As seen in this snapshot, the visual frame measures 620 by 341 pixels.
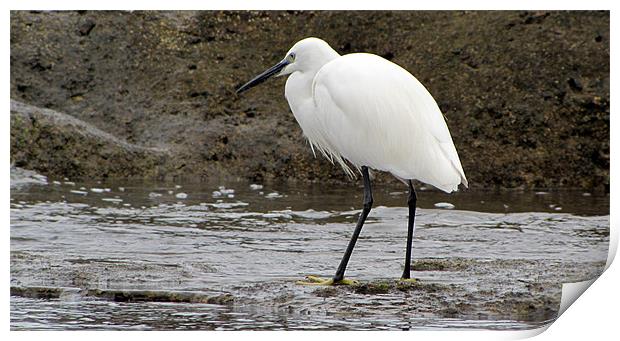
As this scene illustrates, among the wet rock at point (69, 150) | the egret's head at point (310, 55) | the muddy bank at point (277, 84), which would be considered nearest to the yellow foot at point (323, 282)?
the egret's head at point (310, 55)

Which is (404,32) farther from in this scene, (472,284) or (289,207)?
(472,284)

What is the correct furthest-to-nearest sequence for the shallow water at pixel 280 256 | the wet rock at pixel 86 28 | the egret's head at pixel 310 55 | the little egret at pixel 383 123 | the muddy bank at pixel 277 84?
the wet rock at pixel 86 28
the muddy bank at pixel 277 84
the egret's head at pixel 310 55
the little egret at pixel 383 123
the shallow water at pixel 280 256

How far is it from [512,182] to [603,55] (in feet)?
4.00

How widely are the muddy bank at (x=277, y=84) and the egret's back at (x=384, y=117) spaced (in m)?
3.97

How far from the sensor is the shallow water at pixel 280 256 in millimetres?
3896

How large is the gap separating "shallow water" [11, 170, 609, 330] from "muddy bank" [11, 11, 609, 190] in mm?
515

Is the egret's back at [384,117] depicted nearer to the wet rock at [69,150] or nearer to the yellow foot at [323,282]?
the yellow foot at [323,282]

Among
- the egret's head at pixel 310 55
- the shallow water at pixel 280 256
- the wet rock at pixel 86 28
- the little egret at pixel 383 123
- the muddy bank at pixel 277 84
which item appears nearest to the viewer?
the shallow water at pixel 280 256

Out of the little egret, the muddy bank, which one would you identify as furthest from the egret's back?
the muddy bank

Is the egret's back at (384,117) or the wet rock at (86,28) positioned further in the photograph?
the wet rock at (86,28)

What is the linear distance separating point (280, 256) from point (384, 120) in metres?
1.08

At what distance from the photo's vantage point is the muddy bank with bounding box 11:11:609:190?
8281mm

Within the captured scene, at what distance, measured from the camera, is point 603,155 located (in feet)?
26.6

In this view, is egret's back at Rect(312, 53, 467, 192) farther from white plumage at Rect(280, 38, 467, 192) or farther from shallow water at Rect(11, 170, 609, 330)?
shallow water at Rect(11, 170, 609, 330)
